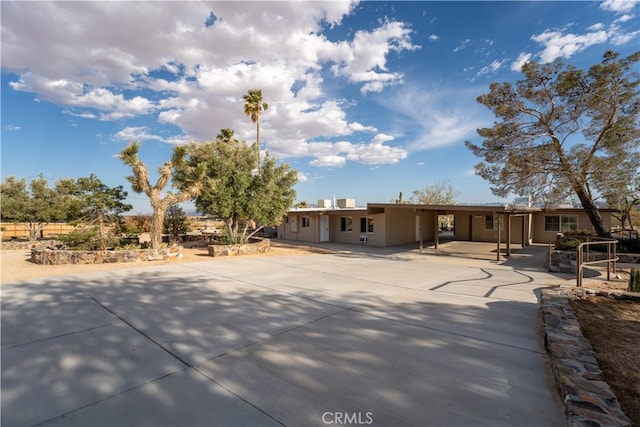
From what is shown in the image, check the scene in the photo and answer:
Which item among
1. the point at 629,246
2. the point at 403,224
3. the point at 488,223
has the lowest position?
the point at 629,246

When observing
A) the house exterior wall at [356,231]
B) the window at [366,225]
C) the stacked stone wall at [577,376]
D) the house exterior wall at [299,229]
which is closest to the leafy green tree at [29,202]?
the house exterior wall at [299,229]

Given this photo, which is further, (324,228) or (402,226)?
(324,228)

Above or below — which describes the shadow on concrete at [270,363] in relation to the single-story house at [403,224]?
below

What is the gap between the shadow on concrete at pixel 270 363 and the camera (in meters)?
2.56

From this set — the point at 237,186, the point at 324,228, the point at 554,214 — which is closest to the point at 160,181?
the point at 237,186

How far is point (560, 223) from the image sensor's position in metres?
18.2

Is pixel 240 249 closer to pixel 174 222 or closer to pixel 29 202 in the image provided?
pixel 174 222

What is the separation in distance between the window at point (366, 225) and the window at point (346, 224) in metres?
0.92

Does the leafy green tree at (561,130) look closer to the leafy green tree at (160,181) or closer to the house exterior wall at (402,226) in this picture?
the house exterior wall at (402,226)

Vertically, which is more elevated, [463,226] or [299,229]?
[463,226]

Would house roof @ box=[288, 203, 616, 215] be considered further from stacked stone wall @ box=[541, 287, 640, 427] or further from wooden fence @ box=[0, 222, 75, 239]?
wooden fence @ box=[0, 222, 75, 239]

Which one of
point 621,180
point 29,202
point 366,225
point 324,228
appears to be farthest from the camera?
point 324,228

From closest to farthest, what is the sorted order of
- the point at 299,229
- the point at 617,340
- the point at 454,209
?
the point at 617,340, the point at 454,209, the point at 299,229

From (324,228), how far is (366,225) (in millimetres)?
3114
